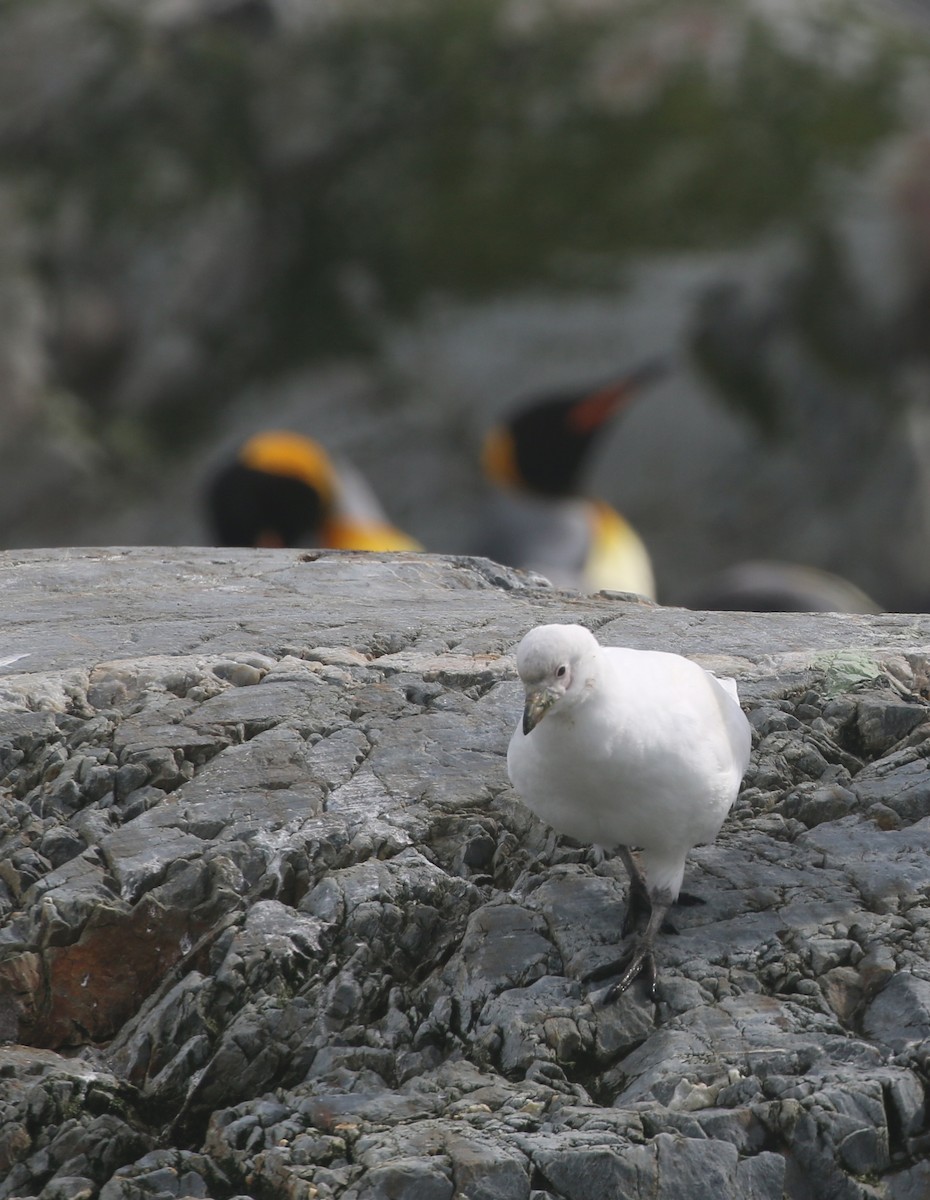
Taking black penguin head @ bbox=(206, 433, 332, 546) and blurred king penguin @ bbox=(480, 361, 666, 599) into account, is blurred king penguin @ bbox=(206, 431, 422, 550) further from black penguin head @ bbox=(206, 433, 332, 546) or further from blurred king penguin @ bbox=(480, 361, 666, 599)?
blurred king penguin @ bbox=(480, 361, 666, 599)

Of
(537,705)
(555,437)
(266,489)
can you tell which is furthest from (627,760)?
(555,437)

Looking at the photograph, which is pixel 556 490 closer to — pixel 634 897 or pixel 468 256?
pixel 468 256

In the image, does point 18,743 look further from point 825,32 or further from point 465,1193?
point 825,32

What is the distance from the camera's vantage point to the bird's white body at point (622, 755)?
12.8ft

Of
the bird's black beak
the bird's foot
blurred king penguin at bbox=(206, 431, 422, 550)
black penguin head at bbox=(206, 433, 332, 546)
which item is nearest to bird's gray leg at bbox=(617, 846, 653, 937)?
the bird's foot

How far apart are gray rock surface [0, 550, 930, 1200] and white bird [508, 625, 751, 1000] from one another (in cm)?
21

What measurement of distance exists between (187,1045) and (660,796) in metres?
1.29

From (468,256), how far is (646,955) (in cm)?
1222

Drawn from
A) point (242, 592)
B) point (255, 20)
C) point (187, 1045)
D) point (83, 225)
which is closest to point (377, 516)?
point (83, 225)

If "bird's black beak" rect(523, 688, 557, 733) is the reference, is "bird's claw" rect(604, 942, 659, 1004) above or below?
below

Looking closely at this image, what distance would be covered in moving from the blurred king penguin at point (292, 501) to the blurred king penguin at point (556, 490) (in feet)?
3.12

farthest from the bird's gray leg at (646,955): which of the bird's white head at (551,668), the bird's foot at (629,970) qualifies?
the bird's white head at (551,668)

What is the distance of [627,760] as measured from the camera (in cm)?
396

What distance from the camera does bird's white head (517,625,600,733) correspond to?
383cm
